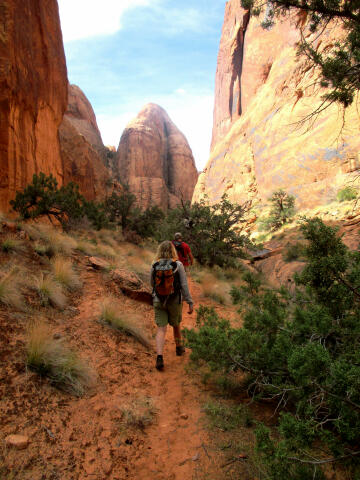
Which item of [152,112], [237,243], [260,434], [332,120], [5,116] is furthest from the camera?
[152,112]

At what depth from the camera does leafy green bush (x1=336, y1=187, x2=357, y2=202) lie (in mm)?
15016

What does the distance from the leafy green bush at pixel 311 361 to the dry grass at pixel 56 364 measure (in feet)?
4.10

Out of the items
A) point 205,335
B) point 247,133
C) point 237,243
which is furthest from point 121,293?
point 247,133

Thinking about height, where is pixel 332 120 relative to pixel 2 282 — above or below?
above

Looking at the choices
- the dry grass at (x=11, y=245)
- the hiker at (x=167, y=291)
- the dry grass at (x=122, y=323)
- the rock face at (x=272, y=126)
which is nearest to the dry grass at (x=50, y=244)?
the dry grass at (x=11, y=245)

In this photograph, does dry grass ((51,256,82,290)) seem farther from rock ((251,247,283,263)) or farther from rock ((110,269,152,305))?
rock ((251,247,283,263))

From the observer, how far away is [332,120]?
19.6 meters

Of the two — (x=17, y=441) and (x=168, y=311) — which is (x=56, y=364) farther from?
(x=168, y=311)

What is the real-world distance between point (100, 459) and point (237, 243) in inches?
404

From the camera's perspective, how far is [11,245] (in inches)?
211

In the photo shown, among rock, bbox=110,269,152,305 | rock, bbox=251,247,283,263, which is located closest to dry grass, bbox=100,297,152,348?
rock, bbox=110,269,152,305

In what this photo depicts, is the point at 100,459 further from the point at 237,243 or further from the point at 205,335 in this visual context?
the point at 237,243

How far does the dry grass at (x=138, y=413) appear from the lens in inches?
102

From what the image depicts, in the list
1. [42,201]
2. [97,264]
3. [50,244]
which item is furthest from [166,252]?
[42,201]
